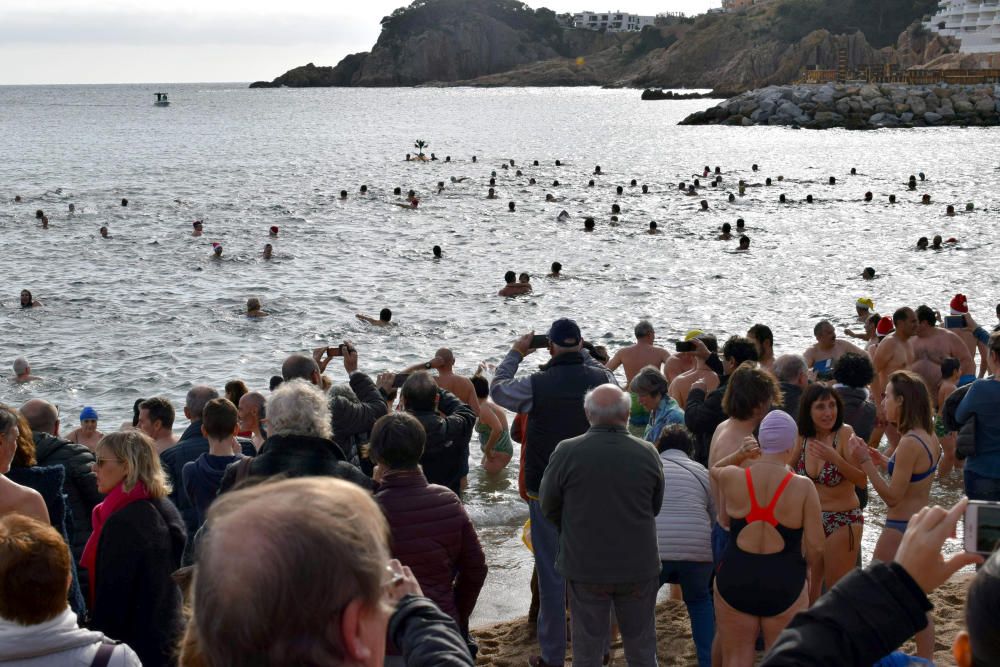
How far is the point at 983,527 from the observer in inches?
100

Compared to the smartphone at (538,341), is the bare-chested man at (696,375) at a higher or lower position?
lower

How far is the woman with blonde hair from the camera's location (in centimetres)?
486

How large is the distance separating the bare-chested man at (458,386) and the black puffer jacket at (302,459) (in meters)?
3.09

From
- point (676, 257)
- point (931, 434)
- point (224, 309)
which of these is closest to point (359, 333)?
point (224, 309)

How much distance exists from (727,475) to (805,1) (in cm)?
16808

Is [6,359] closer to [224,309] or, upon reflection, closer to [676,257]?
[224,309]

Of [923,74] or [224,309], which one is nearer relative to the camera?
[224,309]

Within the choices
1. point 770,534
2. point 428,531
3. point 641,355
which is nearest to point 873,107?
point 641,355

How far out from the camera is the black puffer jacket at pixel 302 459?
4.93 meters

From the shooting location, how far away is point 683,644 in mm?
6859

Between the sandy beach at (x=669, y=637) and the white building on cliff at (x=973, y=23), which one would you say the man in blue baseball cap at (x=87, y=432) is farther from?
the white building on cliff at (x=973, y=23)

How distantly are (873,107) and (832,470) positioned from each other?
266ft

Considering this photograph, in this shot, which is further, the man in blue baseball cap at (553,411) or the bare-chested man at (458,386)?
the bare-chested man at (458,386)

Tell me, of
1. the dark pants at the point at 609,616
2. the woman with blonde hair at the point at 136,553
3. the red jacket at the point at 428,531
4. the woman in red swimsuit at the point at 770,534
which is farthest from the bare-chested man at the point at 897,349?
the woman with blonde hair at the point at 136,553
